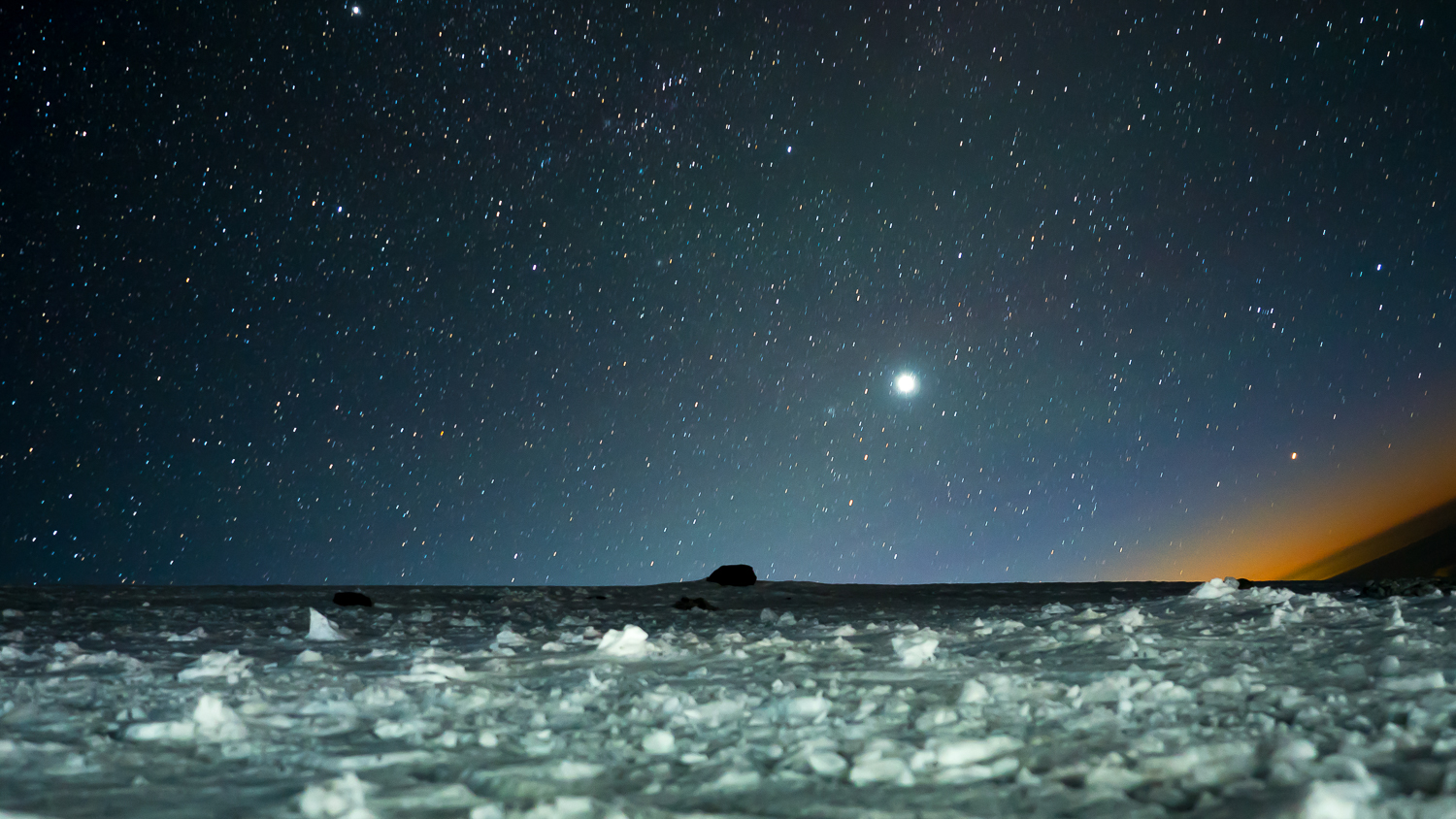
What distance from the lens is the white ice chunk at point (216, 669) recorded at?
13.7 feet

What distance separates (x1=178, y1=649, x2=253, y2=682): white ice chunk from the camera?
4181 millimetres

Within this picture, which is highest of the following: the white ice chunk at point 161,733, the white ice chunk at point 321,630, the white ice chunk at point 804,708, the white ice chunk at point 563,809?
the white ice chunk at point 321,630

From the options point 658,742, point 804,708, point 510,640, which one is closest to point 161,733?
point 658,742

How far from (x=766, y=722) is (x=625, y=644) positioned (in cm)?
200

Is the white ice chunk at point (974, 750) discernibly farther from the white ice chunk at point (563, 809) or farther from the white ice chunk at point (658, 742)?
the white ice chunk at point (563, 809)

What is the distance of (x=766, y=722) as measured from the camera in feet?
10.6

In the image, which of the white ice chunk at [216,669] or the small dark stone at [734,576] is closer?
the white ice chunk at [216,669]

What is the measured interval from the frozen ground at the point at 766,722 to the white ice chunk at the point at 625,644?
2 cm

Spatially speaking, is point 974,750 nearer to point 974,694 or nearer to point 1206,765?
point 1206,765

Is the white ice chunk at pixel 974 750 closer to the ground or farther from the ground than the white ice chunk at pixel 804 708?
closer to the ground

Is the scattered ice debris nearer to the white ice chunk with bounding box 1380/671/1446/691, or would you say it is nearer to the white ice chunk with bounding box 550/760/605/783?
the white ice chunk with bounding box 550/760/605/783

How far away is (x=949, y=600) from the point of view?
10609 mm

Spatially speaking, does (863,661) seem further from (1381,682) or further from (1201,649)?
(1381,682)

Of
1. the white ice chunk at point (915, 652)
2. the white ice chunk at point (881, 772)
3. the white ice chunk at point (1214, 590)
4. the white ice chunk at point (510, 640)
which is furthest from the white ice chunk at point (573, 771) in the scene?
the white ice chunk at point (1214, 590)
